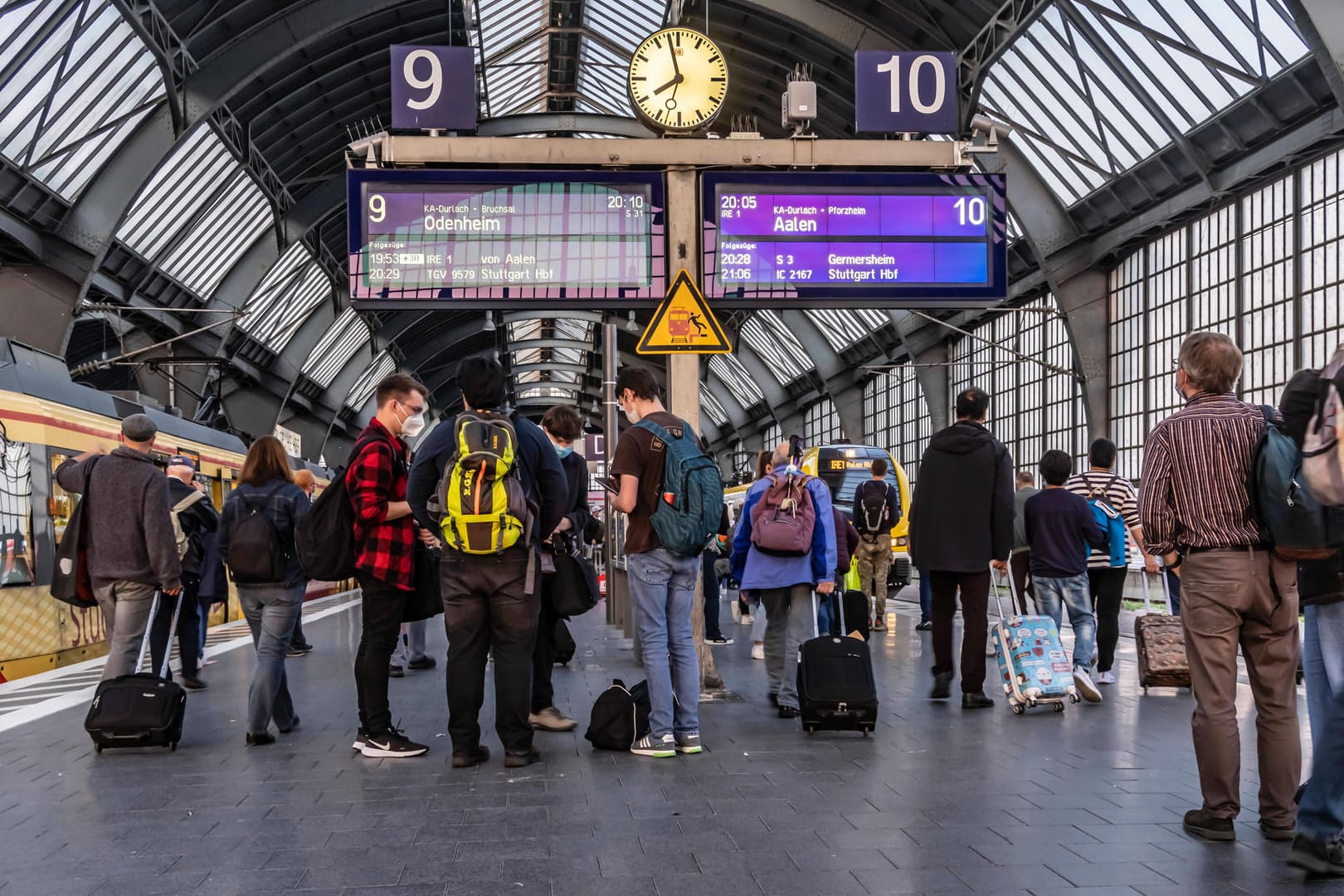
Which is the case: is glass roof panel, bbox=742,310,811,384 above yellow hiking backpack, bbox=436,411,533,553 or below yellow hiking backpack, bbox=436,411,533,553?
above

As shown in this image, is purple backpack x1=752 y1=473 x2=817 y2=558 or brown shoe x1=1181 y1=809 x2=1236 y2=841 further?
purple backpack x1=752 y1=473 x2=817 y2=558

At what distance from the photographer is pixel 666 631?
6.04 metres

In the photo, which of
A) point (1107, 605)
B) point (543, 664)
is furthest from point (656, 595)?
point (1107, 605)

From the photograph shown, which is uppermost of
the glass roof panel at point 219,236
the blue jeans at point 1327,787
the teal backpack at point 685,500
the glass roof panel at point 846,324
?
the glass roof panel at point 219,236

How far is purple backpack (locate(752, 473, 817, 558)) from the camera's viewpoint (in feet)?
23.4

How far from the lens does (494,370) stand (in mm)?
5898

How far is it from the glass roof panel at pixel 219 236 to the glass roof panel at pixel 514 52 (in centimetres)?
565

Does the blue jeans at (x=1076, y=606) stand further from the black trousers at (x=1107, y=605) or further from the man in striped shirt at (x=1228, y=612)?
the man in striped shirt at (x=1228, y=612)

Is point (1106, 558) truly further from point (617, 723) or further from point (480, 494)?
point (480, 494)

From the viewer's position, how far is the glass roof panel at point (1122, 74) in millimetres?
18312

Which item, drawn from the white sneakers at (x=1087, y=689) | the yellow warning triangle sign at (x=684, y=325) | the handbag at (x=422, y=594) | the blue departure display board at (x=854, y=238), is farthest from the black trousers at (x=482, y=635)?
the white sneakers at (x=1087, y=689)

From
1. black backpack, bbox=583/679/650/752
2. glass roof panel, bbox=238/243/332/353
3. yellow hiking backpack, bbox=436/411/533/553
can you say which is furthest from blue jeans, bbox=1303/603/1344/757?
glass roof panel, bbox=238/243/332/353

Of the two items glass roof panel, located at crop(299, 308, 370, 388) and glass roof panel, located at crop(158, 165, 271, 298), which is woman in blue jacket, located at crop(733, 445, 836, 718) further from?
glass roof panel, located at crop(299, 308, 370, 388)

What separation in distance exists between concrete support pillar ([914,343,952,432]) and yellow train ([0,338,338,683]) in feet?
83.2
